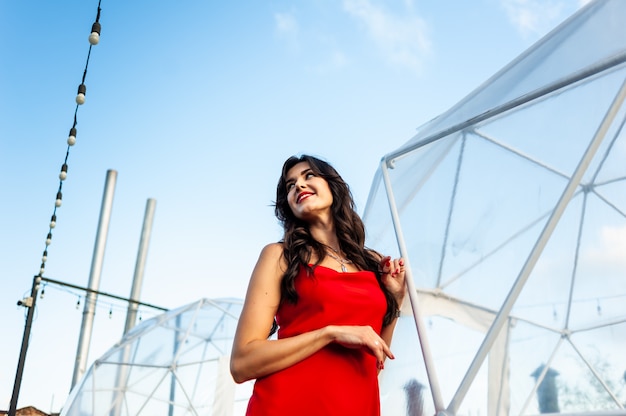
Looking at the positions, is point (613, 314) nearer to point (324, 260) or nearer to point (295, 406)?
point (324, 260)

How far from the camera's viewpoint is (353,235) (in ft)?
8.90

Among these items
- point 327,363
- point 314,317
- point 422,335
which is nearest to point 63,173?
point 422,335

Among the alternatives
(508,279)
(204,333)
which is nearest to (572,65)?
(508,279)

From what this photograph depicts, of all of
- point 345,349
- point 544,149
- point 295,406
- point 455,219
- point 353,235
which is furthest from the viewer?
point 455,219

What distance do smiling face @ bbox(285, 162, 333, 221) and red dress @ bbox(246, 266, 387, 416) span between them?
332 mm

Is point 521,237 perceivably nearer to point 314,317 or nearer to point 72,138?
point 314,317

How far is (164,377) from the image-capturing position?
10.3 m

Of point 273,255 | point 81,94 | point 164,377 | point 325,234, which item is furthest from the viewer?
point 164,377

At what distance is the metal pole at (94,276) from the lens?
17578mm

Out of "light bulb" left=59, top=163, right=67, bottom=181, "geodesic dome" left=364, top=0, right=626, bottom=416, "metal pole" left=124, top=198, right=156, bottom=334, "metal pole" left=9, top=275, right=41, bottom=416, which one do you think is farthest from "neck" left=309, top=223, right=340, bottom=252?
"metal pole" left=124, top=198, right=156, bottom=334

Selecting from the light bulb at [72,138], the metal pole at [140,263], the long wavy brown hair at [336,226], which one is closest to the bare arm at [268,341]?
the long wavy brown hair at [336,226]

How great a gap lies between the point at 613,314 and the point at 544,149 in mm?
988

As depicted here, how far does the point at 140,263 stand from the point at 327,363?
766 inches

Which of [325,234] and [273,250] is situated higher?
[325,234]
